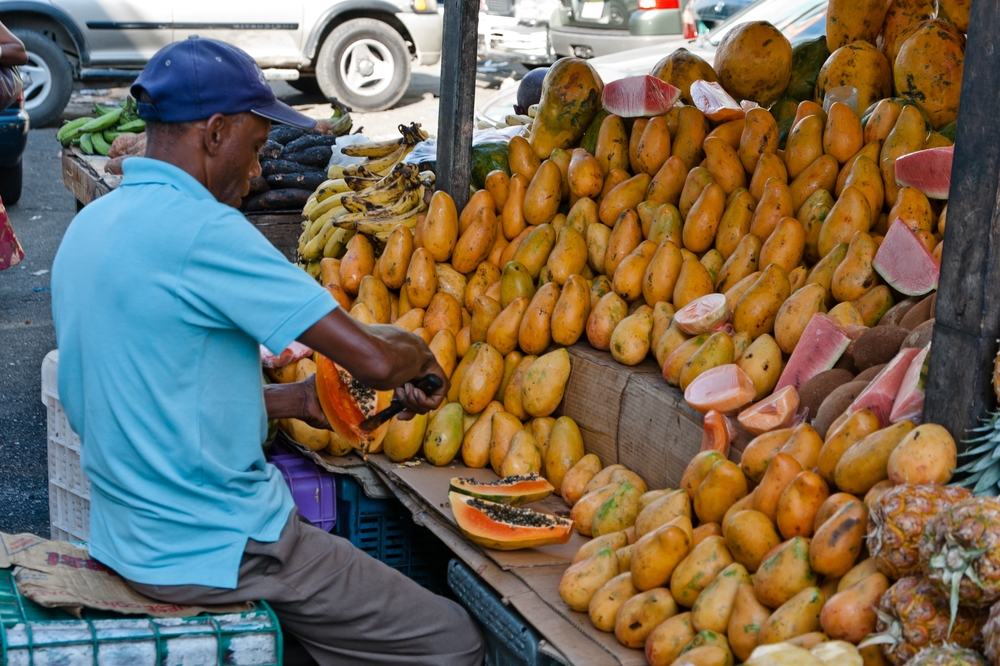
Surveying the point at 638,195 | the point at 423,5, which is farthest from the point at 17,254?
the point at 423,5

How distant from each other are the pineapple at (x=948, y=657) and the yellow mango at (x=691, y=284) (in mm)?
1628

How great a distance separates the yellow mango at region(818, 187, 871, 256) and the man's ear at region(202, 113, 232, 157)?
6.01 feet

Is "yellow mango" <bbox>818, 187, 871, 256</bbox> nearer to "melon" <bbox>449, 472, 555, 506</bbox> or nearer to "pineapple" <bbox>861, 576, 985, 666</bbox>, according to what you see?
"melon" <bbox>449, 472, 555, 506</bbox>

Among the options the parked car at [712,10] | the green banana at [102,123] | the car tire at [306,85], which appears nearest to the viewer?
the green banana at [102,123]

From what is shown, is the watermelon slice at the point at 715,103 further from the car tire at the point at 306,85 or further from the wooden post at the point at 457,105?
the car tire at the point at 306,85

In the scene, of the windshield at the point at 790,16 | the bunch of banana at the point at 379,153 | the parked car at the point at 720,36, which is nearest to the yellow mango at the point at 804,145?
the bunch of banana at the point at 379,153

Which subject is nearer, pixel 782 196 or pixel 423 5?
pixel 782 196

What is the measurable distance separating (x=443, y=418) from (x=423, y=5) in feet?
32.4

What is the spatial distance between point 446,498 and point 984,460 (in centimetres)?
164

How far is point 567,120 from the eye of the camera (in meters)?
4.09

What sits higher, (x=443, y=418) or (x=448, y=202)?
(x=448, y=202)

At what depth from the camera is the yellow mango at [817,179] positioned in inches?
130

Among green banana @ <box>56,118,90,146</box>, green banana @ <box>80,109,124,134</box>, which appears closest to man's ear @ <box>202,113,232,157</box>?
green banana @ <box>80,109,124,134</box>

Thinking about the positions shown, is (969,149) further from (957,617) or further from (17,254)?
(17,254)
